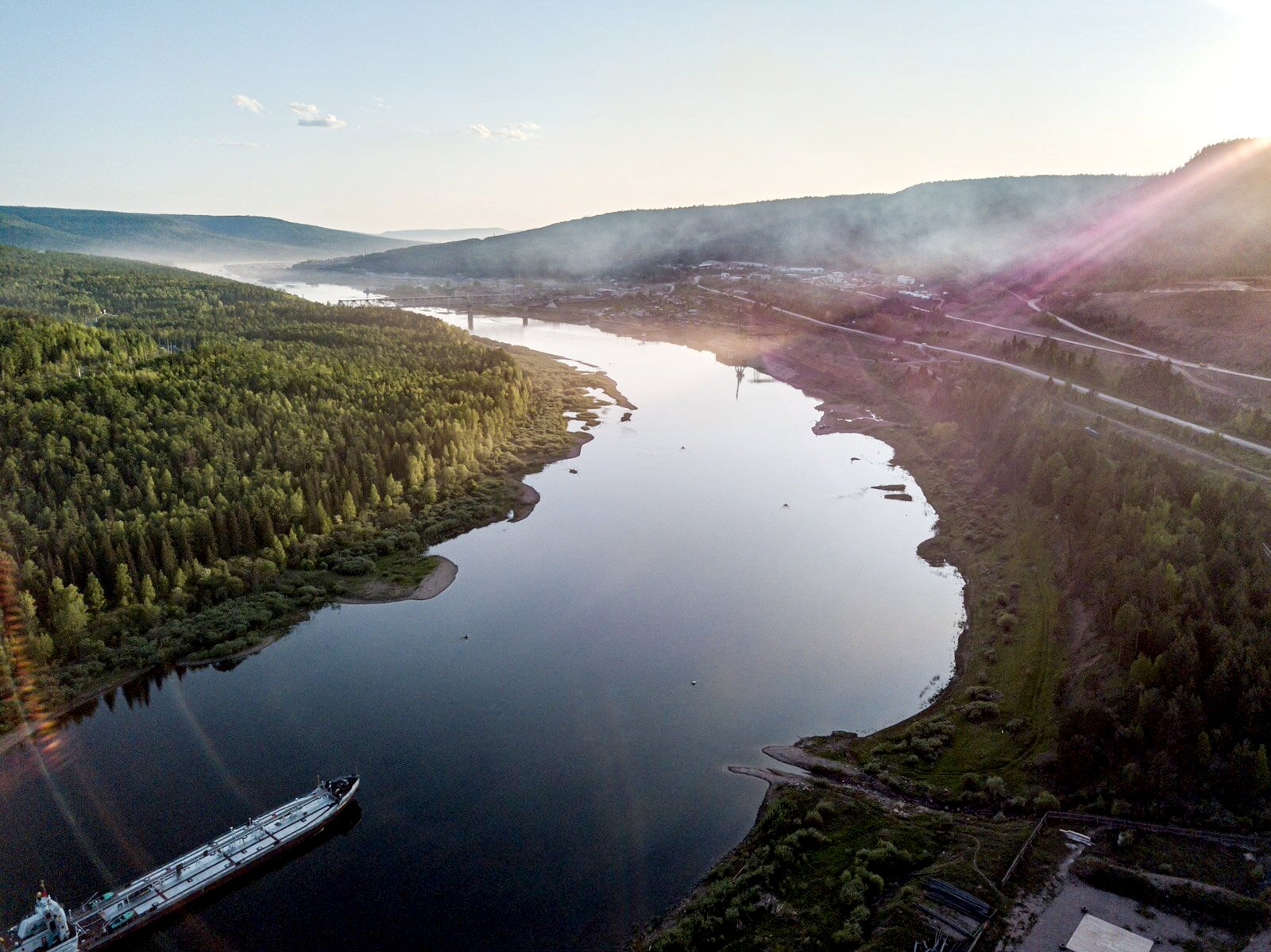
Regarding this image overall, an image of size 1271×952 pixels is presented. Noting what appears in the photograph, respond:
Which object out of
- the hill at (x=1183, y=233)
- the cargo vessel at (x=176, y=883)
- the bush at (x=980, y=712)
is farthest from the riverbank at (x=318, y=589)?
the hill at (x=1183, y=233)

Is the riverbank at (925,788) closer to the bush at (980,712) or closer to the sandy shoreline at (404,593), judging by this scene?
the bush at (980,712)

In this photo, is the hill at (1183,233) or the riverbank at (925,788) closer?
the riverbank at (925,788)

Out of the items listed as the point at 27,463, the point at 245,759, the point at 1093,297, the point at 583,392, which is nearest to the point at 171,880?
the point at 245,759

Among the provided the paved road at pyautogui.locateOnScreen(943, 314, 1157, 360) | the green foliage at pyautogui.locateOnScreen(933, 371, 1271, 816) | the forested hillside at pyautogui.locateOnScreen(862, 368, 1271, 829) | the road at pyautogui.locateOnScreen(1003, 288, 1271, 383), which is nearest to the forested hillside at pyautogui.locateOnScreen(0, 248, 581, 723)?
the forested hillside at pyautogui.locateOnScreen(862, 368, 1271, 829)

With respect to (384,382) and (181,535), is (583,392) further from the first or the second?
(181,535)

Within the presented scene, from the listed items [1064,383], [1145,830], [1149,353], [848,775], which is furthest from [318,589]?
[1149,353]

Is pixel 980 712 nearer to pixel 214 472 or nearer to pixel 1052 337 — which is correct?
pixel 214 472
